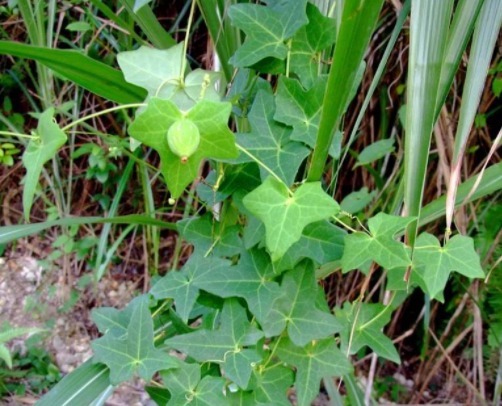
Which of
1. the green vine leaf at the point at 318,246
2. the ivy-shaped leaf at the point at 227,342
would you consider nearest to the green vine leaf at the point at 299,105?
the green vine leaf at the point at 318,246

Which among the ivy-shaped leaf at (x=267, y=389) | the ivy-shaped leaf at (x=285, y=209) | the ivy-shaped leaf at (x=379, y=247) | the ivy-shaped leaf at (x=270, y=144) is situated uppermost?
the ivy-shaped leaf at (x=270, y=144)

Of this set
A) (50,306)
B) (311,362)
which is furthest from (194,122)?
(50,306)

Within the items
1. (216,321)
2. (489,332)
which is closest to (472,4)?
(216,321)

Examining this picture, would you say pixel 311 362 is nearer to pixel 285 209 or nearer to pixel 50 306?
pixel 285 209

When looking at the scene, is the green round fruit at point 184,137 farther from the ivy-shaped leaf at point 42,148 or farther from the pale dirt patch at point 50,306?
the pale dirt patch at point 50,306

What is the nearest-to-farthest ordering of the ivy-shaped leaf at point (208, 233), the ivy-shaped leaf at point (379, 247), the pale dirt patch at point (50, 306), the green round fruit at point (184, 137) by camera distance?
the green round fruit at point (184, 137)
the ivy-shaped leaf at point (379, 247)
the ivy-shaped leaf at point (208, 233)
the pale dirt patch at point (50, 306)

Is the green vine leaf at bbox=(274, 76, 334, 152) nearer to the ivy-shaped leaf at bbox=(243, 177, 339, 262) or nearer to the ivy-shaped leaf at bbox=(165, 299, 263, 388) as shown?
the ivy-shaped leaf at bbox=(243, 177, 339, 262)

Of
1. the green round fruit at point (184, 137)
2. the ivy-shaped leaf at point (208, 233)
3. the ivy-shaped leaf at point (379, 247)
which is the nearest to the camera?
the green round fruit at point (184, 137)
